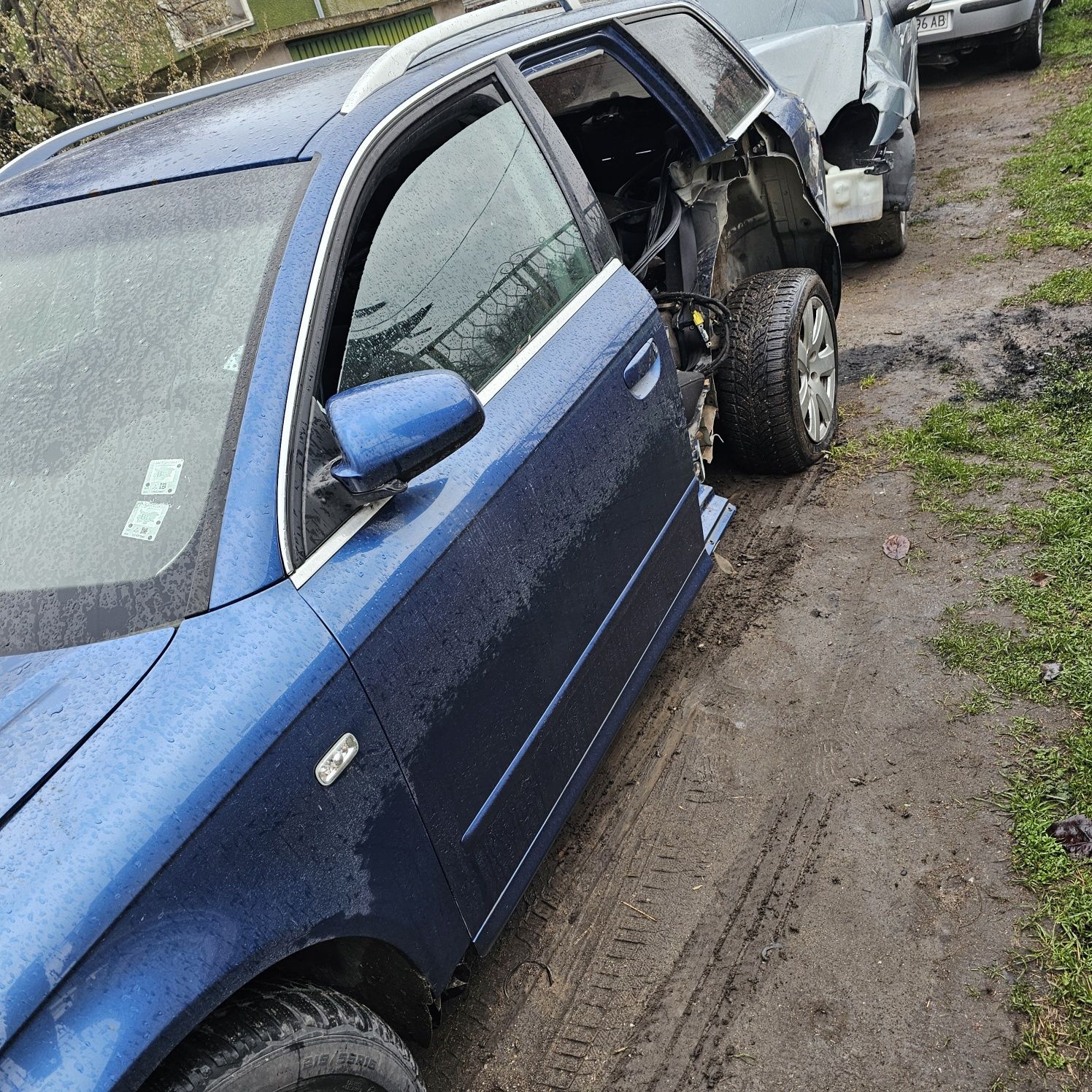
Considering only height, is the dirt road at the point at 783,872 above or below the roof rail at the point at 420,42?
below

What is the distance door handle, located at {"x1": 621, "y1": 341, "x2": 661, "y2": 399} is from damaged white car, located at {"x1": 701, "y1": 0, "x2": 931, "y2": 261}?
3.33m

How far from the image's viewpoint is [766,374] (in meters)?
3.64

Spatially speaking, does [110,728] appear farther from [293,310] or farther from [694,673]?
[694,673]

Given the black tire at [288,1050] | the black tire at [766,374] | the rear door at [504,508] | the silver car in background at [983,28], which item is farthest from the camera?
the silver car in background at [983,28]

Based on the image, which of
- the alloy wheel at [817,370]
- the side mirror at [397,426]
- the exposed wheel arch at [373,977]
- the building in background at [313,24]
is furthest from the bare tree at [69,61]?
the exposed wheel arch at [373,977]

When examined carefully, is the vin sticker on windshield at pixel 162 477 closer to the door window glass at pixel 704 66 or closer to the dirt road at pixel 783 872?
the dirt road at pixel 783 872

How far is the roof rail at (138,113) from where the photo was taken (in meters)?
2.73

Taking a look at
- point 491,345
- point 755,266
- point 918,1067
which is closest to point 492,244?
point 491,345

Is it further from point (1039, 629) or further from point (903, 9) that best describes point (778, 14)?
point (1039, 629)

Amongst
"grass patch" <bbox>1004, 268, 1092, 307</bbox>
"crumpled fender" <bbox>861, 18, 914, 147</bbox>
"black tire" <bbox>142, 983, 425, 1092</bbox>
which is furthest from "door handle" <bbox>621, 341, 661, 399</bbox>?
"crumpled fender" <bbox>861, 18, 914, 147</bbox>

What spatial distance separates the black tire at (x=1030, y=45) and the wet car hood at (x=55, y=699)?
10.2 meters

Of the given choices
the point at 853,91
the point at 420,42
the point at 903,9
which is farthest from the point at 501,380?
the point at 903,9

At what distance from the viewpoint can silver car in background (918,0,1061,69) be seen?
8781 mm

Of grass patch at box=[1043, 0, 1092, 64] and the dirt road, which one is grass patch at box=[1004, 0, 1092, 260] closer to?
grass patch at box=[1043, 0, 1092, 64]
